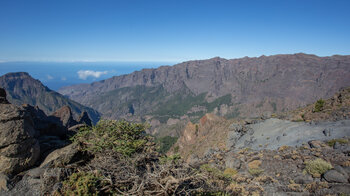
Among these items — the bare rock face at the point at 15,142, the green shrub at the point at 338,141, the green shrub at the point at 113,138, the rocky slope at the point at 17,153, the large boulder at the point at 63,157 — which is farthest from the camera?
the green shrub at the point at 338,141

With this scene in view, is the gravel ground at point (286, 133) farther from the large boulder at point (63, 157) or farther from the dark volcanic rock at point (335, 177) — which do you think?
the large boulder at point (63, 157)

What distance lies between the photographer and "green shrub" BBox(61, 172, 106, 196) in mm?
4504

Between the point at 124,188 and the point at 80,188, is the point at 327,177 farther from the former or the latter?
the point at 80,188

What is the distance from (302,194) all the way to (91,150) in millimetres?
10279

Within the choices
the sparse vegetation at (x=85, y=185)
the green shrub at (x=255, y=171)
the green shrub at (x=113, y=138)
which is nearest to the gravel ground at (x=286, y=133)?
the green shrub at (x=255, y=171)

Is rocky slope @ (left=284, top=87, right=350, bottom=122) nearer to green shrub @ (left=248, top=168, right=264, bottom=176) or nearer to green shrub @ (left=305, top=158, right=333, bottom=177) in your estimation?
green shrub @ (left=305, top=158, right=333, bottom=177)

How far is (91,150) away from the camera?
666 centimetres

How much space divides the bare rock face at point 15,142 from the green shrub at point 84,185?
2.33 metres

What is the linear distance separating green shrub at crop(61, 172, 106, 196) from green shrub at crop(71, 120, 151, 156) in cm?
130

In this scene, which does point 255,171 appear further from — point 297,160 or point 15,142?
point 15,142

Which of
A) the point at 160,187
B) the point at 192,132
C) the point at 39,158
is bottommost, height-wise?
the point at 192,132

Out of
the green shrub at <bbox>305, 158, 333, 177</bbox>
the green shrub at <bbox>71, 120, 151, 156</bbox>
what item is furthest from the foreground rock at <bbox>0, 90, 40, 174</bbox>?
the green shrub at <bbox>305, 158, 333, 177</bbox>

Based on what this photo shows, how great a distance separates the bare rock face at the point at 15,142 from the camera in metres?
5.88

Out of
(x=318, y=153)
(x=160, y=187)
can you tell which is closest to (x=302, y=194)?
(x=318, y=153)
